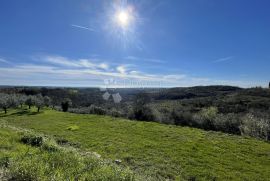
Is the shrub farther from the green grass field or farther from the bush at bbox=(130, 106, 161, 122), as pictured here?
the bush at bbox=(130, 106, 161, 122)

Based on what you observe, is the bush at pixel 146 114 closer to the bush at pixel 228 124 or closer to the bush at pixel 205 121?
the bush at pixel 205 121

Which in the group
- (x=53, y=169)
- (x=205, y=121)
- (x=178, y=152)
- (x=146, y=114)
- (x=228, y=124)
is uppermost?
(x=53, y=169)

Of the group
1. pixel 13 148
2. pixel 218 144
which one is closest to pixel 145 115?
pixel 218 144

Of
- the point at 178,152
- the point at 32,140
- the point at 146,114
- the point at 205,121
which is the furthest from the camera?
the point at 146,114

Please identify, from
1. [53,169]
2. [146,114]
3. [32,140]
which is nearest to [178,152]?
[32,140]

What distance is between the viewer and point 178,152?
54.1ft

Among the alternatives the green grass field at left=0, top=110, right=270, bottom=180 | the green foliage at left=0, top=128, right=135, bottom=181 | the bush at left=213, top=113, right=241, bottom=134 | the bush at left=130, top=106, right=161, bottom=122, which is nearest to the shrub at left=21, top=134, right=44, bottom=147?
the green grass field at left=0, top=110, right=270, bottom=180

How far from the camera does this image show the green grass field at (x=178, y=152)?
12727 millimetres

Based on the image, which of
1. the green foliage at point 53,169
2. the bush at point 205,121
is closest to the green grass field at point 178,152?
the green foliage at point 53,169

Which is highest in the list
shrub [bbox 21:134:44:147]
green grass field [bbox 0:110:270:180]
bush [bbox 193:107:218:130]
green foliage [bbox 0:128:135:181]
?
green foliage [bbox 0:128:135:181]

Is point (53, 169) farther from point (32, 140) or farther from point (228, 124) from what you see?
point (228, 124)

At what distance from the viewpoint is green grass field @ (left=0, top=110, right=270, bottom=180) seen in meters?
12.7

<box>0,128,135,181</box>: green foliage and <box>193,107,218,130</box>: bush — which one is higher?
<box>0,128,135,181</box>: green foliage

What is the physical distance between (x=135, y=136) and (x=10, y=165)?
15378mm
